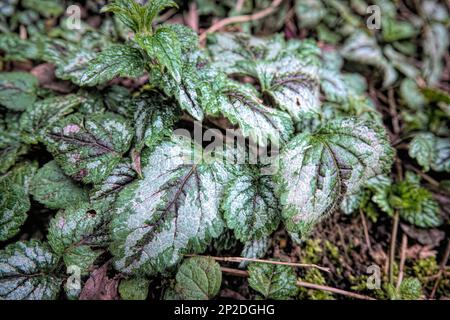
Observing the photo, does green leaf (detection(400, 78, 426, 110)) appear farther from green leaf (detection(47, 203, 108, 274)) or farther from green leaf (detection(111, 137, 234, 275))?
green leaf (detection(47, 203, 108, 274))

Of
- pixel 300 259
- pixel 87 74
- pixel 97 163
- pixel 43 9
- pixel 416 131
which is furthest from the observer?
pixel 43 9

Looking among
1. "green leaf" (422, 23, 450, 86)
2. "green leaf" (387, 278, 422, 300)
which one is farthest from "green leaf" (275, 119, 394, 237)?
"green leaf" (422, 23, 450, 86)

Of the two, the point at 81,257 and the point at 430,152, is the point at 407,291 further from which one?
the point at 81,257

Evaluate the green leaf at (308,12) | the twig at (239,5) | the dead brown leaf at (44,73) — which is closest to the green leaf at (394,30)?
the green leaf at (308,12)

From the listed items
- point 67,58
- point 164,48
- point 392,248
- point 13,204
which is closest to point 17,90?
point 67,58
